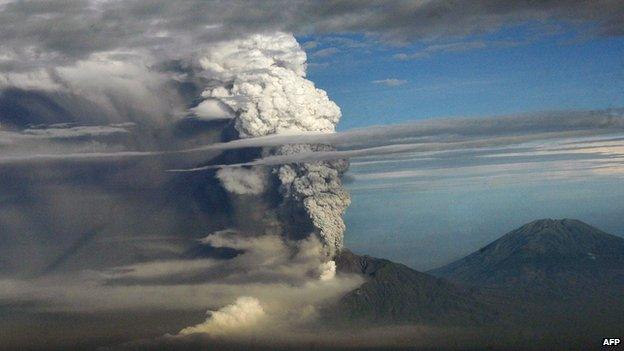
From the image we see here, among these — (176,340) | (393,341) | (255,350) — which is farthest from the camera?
(393,341)

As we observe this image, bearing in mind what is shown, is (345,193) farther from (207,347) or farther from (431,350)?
(431,350)

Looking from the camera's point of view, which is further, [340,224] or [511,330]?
[511,330]

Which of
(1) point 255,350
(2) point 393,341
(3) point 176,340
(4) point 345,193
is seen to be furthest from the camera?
(2) point 393,341

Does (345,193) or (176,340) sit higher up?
(345,193)

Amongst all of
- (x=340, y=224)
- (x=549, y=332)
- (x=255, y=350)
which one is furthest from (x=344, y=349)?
(x=340, y=224)

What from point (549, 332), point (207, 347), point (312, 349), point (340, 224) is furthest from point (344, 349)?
point (340, 224)

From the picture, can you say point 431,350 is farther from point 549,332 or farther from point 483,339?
point 549,332

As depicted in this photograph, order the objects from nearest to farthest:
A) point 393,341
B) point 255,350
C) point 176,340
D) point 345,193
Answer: point 345,193, point 176,340, point 255,350, point 393,341

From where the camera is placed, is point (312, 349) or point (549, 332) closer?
point (312, 349)

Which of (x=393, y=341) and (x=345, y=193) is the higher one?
(x=345, y=193)
